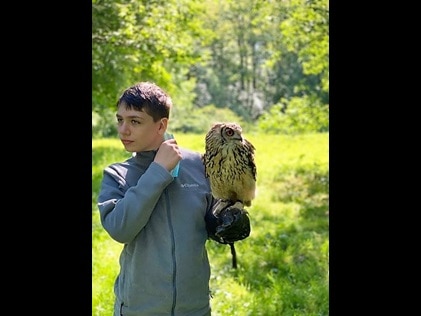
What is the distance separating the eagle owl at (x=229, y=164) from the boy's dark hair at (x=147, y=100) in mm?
195

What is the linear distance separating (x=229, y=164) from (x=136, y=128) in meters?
0.36

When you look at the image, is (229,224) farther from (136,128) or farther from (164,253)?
(136,128)

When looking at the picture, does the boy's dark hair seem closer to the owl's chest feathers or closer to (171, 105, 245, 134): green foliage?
the owl's chest feathers

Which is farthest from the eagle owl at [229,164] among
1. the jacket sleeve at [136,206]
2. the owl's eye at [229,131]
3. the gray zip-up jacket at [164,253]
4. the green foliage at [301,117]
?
the green foliage at [301,117]

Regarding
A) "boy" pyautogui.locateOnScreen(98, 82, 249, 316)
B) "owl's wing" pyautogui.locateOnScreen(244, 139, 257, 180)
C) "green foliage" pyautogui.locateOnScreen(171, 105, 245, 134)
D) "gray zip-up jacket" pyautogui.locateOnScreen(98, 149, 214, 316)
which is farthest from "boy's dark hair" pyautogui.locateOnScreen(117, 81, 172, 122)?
"green foliage" pyautogui.locateOnScreen(171, 105, 245, 134)

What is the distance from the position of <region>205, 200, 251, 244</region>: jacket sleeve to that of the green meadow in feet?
8.11

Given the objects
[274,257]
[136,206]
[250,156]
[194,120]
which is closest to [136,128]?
[136,206]

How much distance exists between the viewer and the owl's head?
77.7 inches

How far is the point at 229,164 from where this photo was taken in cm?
204

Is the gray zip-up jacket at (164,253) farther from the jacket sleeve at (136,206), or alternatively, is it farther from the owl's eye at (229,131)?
Result: the owl's eye at (229,131)
